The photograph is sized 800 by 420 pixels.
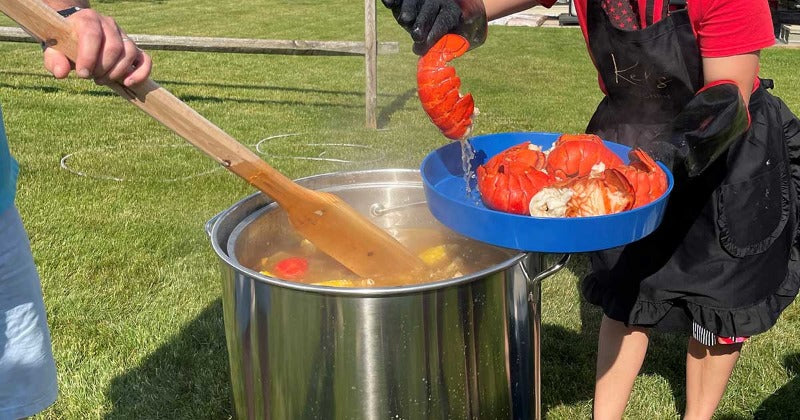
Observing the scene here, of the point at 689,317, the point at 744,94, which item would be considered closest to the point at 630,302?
the point at 689,317

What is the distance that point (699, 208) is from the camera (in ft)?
8.20

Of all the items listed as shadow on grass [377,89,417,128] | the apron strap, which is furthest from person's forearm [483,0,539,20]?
shadow on grass [377,89,417,128]

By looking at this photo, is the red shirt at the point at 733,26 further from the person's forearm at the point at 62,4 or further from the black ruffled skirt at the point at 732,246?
the person's forearm at the point at 62,4

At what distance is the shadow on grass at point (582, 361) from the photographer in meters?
3.32

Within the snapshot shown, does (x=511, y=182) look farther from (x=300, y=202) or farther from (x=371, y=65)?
(x=371, y=65)

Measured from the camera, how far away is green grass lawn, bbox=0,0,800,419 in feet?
10.8

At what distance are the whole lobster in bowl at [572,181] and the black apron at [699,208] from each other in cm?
45

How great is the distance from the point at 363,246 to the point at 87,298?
93.8 inches

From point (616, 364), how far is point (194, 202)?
325 centimetres

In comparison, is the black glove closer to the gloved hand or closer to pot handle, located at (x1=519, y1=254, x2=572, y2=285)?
pot handle, located at (x1=519, y1=254, x2=572, y2=285)

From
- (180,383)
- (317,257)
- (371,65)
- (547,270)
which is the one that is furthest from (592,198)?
(371,65)

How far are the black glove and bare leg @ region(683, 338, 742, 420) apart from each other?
1009mm

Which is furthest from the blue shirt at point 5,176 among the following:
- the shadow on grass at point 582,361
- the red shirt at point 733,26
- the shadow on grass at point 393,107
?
the shadow on grass at point 393,107

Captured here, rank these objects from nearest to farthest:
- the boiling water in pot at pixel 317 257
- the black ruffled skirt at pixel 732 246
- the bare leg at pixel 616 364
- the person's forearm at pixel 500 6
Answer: the boiling water in pot at pixel 317 257 < the black ruffled skirt at pixel 732 246 < the person's forearm at pixel 500 6 < the bare leg at pixel 616 364
